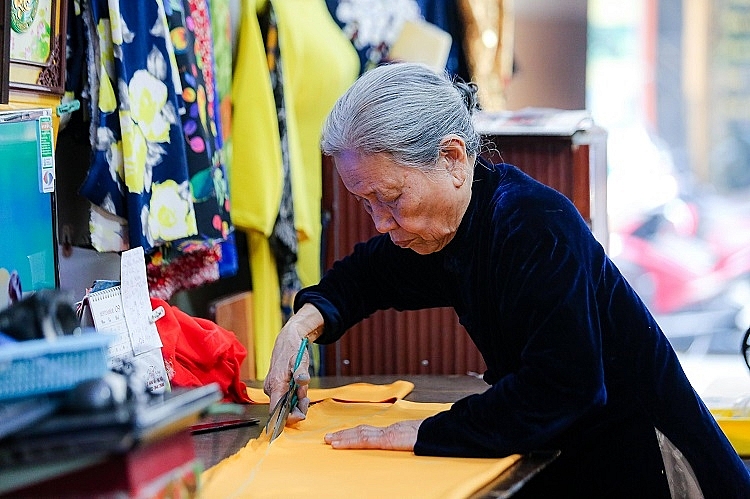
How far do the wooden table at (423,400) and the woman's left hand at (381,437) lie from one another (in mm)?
144

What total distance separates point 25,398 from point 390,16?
8.18 feet

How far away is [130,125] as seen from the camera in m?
1.92

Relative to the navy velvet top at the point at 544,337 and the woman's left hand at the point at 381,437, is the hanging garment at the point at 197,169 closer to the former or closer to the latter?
the navy velvet top at the point at 544,337

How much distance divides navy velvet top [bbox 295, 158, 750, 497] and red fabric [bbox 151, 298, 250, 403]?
0.55 feet

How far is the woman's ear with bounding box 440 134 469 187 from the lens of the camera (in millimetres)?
1478

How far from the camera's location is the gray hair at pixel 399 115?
1.42 m

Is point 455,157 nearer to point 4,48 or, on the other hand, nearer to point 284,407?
point 284,407

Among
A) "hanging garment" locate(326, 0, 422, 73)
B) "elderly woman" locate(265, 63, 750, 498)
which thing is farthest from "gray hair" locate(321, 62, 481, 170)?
"hanging garment" locate(326, 0, 422, 73)

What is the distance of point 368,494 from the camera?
1.20 m

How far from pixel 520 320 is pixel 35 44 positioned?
944 mm

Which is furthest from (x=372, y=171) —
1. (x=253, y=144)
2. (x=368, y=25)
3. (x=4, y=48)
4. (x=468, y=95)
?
(x=368, y=25)

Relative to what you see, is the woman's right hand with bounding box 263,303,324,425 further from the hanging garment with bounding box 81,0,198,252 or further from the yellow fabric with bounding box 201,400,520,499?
the hanging garment with bounding box 81,0,198,252

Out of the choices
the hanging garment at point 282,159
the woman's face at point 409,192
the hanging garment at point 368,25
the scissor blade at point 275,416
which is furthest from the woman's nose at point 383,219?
the hanging garment at point 368,25

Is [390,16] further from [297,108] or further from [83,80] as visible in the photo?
[83,80]
